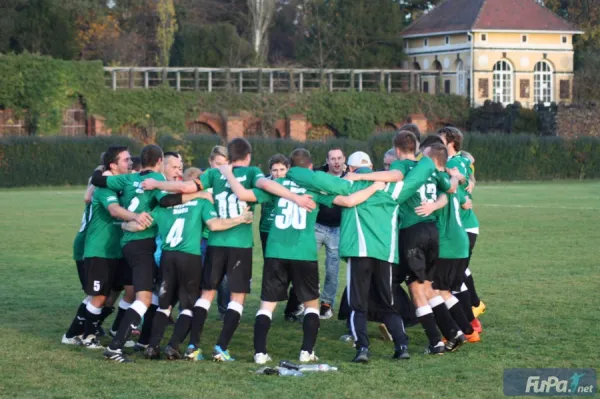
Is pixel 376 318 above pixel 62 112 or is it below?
below

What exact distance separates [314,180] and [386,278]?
1.20 metres

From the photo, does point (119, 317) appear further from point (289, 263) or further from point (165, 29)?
point (165, 29)

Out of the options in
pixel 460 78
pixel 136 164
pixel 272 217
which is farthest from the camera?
pixel 460 78

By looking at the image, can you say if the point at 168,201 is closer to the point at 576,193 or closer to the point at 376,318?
the point at 376,318

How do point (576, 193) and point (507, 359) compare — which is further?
point (576, 193)

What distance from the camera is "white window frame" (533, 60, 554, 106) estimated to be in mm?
69312

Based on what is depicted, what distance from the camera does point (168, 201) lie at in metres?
9.88

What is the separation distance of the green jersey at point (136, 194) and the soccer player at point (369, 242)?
4.73ft

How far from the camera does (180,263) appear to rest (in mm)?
9883

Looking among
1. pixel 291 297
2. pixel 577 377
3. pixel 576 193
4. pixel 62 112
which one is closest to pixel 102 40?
pixel 62 112

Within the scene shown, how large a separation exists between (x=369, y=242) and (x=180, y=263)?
1.83 meters

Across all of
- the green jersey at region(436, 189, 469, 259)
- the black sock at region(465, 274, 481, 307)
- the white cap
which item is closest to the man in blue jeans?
the white cap

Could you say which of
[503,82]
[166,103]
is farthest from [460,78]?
[166,103]

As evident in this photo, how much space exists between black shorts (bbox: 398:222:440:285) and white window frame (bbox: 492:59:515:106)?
5908cm
